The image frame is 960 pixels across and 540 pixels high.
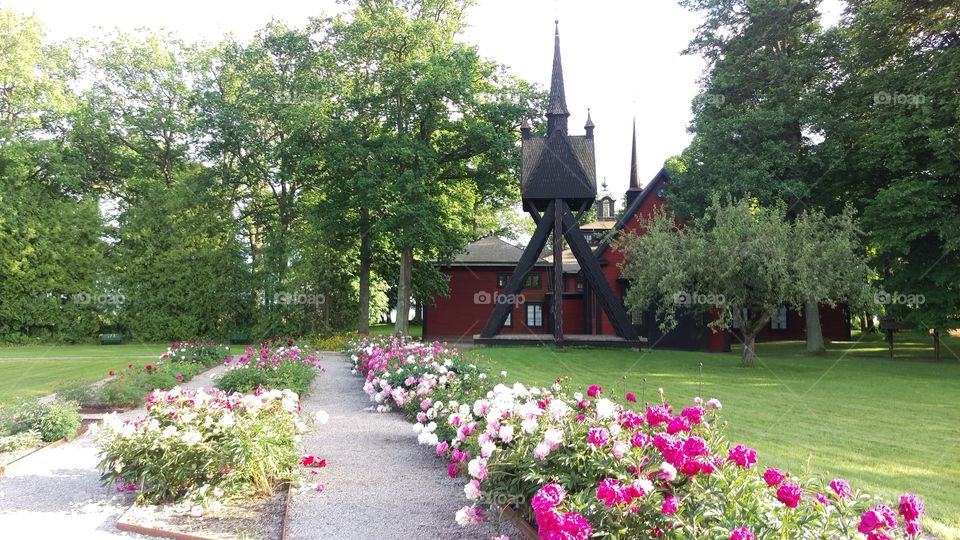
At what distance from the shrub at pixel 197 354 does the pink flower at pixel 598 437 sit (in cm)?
1421

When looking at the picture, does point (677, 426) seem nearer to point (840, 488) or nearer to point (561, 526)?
point (840, 488)

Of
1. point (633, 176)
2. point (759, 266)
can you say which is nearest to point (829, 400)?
point (759, 266)

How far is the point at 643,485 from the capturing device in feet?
10.4

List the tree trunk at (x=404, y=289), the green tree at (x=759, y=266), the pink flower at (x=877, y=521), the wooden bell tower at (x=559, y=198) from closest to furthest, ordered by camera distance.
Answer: the pink flower at (x=877, y=521)
the green tree at (x=759, y=266)
the wooden bell tower at (x=559, y=198)
the tree trunk at (x=404, y=289)

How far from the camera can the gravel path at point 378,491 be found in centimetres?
476

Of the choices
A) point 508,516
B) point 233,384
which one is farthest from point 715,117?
point 508,516

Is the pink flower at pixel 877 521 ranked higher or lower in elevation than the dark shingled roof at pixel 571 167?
lower

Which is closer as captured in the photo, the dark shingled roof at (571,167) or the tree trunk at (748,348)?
the dark shingled roof at (571,167)

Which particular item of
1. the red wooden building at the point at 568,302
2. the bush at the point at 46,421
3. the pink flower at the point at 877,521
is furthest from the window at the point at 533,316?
the pink flower at the point at 877,521

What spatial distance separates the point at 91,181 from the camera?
33438mm

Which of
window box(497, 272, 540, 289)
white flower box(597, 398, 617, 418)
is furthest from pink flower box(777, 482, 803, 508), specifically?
window box(497, 272, 540, 289)

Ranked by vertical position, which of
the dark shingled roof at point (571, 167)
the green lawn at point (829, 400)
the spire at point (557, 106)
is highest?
the spire at point (557, 106)

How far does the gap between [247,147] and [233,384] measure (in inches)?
918

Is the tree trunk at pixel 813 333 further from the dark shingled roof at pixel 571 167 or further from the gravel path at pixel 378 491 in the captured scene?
the gravel path at pixel 378 491
